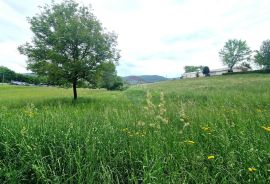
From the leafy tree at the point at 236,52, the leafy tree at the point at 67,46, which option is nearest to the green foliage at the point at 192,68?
the leafy tree at the point at 236,52

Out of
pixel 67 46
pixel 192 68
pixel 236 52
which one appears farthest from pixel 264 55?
pixel 192 68

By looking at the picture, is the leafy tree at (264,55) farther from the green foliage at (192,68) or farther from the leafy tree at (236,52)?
the green foliage at (192,68)

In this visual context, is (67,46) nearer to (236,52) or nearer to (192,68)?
(236,52)

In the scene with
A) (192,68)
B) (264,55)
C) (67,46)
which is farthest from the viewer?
(192,68)

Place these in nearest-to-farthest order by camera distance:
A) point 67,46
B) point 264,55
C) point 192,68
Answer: point 67,46 → point 264,55 → point 192,68

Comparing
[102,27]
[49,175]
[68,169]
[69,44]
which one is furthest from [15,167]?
[102,27]

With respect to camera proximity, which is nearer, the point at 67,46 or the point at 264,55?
the point at 67,46

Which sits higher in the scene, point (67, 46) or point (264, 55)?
point (264, 55)

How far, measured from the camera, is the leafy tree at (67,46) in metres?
18.9

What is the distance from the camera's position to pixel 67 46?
64.4 ft

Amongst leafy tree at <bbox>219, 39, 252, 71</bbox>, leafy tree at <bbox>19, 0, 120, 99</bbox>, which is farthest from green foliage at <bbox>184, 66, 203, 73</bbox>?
leafy tree at <bbox>19, 0, 120, 99</bbox>

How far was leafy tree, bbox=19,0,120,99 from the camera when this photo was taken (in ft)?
62.0

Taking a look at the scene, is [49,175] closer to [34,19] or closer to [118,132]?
[118,132]

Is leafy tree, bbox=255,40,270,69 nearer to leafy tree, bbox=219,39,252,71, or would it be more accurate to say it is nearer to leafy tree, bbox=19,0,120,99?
leafy tree, bbox=219,39,252,71
